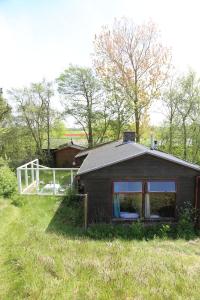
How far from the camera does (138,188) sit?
10.5 m

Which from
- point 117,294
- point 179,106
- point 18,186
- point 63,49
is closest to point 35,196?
point 18,186

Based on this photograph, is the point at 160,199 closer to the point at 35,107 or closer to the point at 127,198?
the point at 127,198

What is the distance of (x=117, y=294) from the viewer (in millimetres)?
5898

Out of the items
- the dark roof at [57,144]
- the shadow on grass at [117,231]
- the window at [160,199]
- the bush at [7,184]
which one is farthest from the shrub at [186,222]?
the dark roof at [57,144]

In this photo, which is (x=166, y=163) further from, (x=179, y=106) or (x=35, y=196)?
(x=179, y=106)

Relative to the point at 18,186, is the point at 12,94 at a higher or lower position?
higher

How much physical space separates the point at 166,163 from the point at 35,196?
7212mm

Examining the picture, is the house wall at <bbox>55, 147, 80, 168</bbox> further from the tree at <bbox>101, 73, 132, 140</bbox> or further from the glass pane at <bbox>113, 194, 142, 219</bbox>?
the glass pane at <bbox>113, 194, 142, 219</bbox>

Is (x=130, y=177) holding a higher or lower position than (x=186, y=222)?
higher

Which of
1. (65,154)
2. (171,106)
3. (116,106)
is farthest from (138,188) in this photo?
(65,154)

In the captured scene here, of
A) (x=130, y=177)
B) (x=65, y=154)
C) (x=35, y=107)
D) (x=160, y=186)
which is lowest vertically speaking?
(x=65, y=154)

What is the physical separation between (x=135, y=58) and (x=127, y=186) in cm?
1710

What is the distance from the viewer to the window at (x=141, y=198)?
34.6ft

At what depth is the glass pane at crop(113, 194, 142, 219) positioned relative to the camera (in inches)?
415
